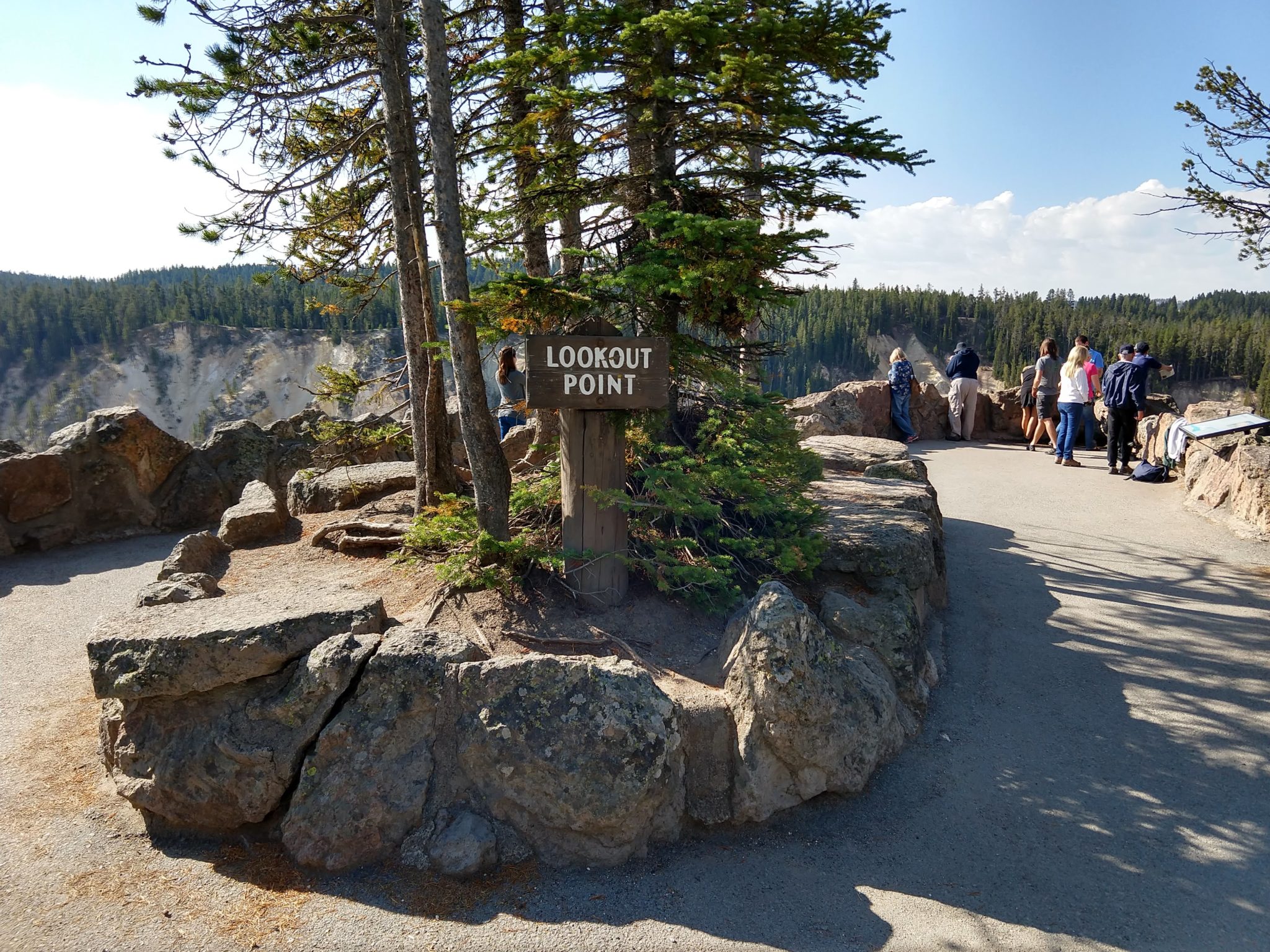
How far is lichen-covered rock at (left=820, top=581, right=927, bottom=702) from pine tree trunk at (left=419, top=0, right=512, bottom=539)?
2.46 meters

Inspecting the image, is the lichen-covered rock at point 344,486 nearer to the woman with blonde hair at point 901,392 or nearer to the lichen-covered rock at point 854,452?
the lichen-covered rock at point 854,452

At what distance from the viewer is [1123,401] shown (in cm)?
1192

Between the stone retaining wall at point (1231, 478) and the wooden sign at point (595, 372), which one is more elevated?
the wooden sign at point (595, 372)

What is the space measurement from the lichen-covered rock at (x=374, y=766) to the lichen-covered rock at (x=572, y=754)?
22cm

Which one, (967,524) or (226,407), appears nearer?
(967,524)

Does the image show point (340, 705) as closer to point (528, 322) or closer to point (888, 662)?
point (528, 322)

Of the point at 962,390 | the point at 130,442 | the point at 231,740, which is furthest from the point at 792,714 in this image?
the point at 962,390

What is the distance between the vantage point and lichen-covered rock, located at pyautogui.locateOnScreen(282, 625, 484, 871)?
394cm

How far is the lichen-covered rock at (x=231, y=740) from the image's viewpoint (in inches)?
161

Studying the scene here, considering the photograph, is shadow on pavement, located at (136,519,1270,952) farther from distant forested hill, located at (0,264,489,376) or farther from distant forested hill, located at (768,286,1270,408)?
distant forested hill, located at (0,264,489,376)

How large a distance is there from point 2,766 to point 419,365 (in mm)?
4314

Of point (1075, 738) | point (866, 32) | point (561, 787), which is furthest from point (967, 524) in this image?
point (561, 787)

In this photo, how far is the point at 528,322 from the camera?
→ 5496 millimetres

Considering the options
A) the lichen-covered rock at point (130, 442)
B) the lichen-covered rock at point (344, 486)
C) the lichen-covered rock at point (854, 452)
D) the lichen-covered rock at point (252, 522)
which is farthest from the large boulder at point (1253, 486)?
the lichen-covered rock at point (130, 442)
